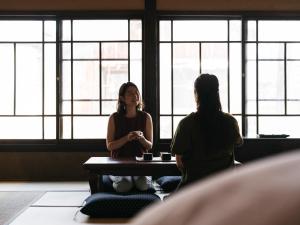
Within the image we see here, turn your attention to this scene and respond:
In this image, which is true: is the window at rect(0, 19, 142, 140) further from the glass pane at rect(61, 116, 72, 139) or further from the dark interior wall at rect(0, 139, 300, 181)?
the dark interior wall at rect(0, 139, 300, 181)

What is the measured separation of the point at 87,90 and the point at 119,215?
2730 millimetres

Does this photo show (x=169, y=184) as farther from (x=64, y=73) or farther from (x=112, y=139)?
(x=64, y=73)

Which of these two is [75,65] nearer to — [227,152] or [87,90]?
[87,90]

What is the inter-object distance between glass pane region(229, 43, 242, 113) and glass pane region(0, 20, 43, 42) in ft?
7.76

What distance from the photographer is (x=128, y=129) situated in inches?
170

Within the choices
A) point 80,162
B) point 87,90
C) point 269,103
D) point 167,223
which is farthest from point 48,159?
point 167,223

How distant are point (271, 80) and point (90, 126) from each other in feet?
7.54

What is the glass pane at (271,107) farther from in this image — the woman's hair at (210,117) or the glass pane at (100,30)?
the woman's hair at (210,117)

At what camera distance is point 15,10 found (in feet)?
20.5

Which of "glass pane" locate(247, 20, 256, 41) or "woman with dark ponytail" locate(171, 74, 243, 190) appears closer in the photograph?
"woman with dark ponytail" locate(171, 74, 243, 190)

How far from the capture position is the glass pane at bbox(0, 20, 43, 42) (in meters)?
6.26
